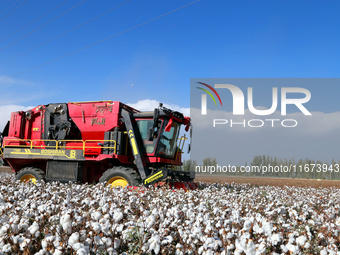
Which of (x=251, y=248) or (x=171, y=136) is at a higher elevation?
(x=171, y=136)

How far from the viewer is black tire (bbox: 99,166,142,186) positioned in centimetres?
1162

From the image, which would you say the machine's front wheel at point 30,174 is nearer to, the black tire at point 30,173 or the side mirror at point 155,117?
the black tire at point 30,173

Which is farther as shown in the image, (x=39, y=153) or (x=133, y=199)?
(x=39, y=153)

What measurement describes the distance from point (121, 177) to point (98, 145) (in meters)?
2.08

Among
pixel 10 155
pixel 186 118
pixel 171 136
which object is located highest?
pixel 186 118

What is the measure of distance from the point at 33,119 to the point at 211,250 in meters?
14.1

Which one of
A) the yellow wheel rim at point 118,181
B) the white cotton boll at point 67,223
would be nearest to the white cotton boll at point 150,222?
the white cotton boll at point 67,223

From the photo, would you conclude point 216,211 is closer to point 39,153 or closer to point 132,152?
point 132,152

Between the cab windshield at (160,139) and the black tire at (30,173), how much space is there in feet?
17.3

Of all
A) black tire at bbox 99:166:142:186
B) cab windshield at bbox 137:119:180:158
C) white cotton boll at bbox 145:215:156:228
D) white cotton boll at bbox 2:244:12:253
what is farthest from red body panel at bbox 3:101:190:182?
white cotton boll at bbox 2:244:12:253

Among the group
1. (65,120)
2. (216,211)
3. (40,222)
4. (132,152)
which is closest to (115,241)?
(40,222)

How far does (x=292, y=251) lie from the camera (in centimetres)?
400

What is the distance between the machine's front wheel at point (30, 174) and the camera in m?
14.2

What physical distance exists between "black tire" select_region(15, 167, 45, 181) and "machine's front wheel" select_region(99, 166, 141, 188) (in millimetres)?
3914
